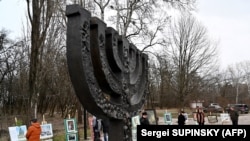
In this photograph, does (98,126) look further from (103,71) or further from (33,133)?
(103,71)

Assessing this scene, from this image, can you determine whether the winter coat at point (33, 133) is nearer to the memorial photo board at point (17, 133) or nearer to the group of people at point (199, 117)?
the memorial photo board at point (17, 133)

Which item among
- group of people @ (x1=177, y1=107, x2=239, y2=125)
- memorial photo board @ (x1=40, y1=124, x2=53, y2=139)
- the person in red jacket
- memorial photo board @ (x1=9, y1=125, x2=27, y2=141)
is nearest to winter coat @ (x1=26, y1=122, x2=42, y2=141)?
the person in red jacket

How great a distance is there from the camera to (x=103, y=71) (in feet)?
21.9

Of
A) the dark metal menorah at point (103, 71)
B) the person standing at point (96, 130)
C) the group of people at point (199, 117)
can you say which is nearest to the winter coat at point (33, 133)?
the person standing at point (96, 130)

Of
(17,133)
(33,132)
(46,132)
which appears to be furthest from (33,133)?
(46,132)

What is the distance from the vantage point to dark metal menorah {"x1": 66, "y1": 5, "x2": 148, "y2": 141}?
19.0 ft

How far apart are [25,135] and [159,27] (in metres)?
22.9

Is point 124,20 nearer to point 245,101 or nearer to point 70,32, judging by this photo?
point 70,32

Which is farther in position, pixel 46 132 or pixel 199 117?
pixel 199 117

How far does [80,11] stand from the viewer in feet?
19.1

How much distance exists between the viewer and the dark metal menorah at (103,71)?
5.80 m

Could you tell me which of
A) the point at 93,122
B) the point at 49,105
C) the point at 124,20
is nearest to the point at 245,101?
the point at 49,105

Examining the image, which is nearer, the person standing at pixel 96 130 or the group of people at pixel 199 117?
the person standing at pixel 96 130

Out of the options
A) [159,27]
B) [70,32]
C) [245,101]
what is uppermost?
[159,27]
